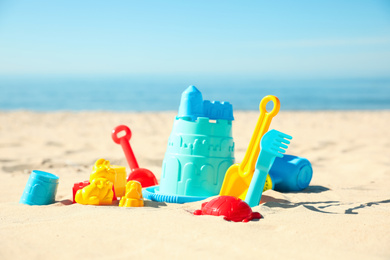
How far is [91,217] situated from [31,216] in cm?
43

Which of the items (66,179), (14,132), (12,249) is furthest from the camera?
(14,132)

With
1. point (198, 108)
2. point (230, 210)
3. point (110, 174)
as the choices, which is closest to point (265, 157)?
point (230, 210)

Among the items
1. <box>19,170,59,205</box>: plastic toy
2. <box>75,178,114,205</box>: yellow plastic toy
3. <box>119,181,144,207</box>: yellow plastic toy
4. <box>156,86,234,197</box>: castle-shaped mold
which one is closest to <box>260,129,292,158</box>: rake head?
<box>156,86,234,197</box>: castle-shaped mold

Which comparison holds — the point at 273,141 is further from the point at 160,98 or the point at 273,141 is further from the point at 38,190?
the point at 160,98

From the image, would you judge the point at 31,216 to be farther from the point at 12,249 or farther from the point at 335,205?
the point at 335,205

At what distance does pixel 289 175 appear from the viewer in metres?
3.42

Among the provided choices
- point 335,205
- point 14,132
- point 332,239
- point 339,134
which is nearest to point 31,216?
point 332,239

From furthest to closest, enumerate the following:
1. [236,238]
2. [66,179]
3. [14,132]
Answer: [14,132] < [66,179] < [236,238]

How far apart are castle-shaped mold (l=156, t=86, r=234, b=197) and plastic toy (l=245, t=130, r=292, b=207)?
38 cm

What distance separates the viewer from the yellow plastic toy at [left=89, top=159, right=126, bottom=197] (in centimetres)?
289

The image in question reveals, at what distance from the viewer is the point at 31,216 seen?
245 cm

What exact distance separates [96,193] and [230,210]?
0.90m

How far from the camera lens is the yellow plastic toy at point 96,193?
2721 mm

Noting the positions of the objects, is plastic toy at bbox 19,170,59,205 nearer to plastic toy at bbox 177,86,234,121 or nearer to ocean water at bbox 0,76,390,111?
plastic toy at bbox 177,86,234,121
